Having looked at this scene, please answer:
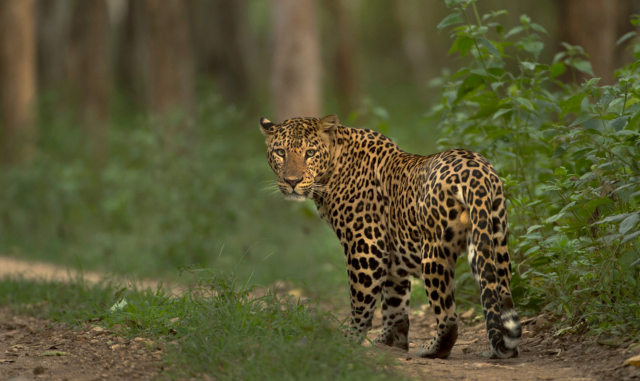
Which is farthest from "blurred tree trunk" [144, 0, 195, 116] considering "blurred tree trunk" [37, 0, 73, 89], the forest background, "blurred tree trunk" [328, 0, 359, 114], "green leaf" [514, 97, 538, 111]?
"blurred tree trunk" [37, 0, 73, 89]

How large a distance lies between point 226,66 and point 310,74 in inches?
510

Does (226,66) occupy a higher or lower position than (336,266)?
higher

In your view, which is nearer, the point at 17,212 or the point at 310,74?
the point at 17,212

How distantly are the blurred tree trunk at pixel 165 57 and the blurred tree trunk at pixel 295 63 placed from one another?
2.50 metres

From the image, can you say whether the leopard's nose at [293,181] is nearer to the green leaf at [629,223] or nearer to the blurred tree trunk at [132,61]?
the green leaf at [629,223]

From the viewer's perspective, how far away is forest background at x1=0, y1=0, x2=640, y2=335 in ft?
15.6

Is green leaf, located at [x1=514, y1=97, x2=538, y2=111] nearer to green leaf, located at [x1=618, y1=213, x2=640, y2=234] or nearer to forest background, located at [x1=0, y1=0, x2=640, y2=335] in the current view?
forest background, located at [x1=0, y1=0, x2=640, y2=335]

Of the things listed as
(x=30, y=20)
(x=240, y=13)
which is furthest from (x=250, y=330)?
(x=240, y=13)

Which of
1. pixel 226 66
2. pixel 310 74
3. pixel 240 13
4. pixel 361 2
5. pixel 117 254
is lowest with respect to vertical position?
pixel 117 254

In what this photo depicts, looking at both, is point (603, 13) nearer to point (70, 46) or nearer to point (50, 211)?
point (50, 211)

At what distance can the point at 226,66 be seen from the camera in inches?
A: 1014

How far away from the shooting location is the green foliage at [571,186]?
14.5ft

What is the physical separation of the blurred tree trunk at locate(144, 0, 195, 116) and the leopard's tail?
440 inches

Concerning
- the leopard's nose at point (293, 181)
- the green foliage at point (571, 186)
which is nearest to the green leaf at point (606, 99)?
the green foliage at point (571, 186)
